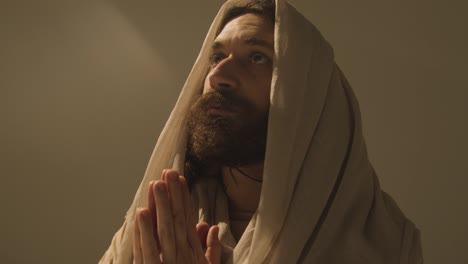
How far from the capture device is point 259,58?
29.1 inches

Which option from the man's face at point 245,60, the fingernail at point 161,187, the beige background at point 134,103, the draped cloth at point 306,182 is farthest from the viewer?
the beige background at point 134,103

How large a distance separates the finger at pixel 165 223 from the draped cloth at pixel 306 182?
0.12m

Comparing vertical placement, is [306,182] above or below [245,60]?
below

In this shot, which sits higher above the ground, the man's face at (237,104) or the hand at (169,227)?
the man's face at (237,104)

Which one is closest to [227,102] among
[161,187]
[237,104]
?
[237,104]

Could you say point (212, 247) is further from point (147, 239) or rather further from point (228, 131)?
point (228, 131)

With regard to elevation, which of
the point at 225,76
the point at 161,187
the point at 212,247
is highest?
the point at 225,76

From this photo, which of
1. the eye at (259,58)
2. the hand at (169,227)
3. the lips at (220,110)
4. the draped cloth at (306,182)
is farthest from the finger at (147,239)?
the eye at (259,58)

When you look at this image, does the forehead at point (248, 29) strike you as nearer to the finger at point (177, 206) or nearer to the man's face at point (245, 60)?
the man's face at point (245, 60)

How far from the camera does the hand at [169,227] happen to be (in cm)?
50

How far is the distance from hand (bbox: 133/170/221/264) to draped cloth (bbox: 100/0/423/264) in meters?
0.11

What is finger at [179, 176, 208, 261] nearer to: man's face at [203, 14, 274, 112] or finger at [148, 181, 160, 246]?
finger at [148, 181, 160, 246]

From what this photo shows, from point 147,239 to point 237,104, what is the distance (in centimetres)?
28

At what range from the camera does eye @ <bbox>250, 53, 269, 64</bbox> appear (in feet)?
2.41
